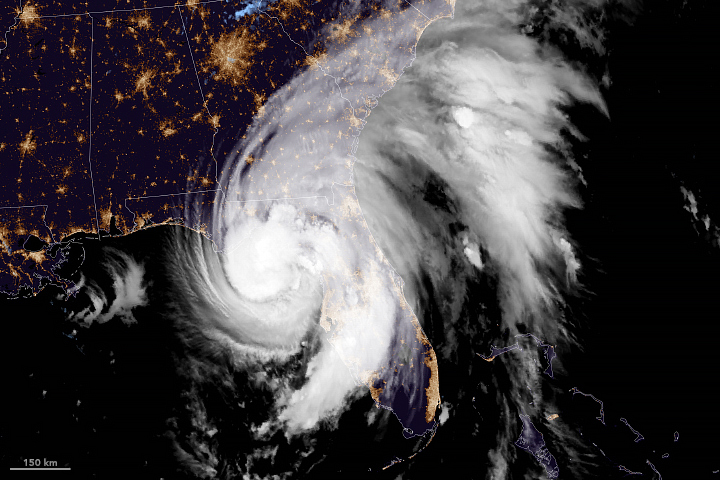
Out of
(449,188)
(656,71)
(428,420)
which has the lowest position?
(428,420)

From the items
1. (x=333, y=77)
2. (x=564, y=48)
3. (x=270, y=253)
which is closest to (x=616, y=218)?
(x=564, y=48)

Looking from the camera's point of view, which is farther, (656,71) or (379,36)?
(379,36)

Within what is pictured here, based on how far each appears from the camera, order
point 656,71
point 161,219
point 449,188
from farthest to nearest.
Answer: point 161,219 < point 449,188 < point 656,71

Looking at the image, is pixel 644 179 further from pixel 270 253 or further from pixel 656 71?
pixel 270 253

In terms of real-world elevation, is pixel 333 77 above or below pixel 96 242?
above

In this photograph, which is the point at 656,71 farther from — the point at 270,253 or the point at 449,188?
the point at 270,253

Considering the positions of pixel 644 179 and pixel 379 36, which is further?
pixel 379 36

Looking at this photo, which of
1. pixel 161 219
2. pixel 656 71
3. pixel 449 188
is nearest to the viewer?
pixel 656 71

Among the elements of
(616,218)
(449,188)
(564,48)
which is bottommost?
(616,218)

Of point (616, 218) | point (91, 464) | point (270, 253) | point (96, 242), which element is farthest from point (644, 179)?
point (91, 464)
